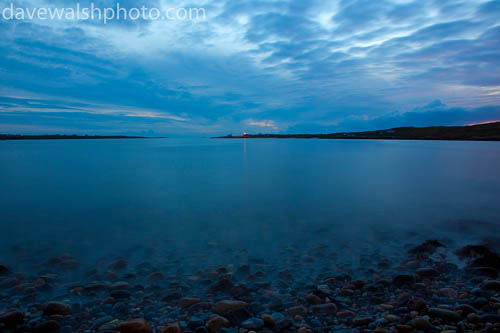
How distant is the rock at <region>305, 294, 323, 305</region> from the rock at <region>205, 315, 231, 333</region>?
1.55m

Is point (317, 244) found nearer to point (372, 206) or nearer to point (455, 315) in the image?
point (455, 315)

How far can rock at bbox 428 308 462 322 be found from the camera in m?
4.34

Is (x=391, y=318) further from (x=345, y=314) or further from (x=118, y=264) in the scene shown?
(x=118, y=264)

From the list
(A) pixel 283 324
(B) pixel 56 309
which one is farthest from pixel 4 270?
(A) pixel 283 324

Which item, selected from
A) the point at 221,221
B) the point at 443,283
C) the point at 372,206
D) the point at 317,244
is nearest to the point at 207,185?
the point at 221,221

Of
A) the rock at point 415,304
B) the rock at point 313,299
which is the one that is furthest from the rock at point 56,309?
the rock at point 415,304

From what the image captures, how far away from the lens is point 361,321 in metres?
4.32

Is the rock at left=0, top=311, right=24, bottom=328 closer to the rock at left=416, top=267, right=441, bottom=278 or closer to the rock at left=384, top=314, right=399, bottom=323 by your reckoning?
the rock at left=384, top=314, right=399, bottom=323

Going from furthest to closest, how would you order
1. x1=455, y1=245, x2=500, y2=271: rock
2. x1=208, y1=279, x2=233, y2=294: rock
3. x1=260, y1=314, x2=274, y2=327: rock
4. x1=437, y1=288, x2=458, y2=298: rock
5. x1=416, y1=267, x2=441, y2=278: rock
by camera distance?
x1=455, y1=245, x2=500, y2=271: rock
x1=416, y1=267, x2=441, y2=278: rock
x1=208, y1=279, x2=233, y2=294: rock
x1=437, y1=288, x2=458, y2=298: rock
x1=260, y1=314, x2=274, y2=327: rock

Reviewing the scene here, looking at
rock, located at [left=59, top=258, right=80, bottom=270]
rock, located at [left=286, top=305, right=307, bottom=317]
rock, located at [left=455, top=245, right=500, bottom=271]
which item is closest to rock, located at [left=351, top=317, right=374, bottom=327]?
rock, located at [left=286, top=305, right=307, bottom=317]

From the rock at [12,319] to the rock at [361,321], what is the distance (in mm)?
5348

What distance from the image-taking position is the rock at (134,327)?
13.5 ft

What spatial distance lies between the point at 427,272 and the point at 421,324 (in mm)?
2106

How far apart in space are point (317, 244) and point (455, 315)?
12.1 feet
